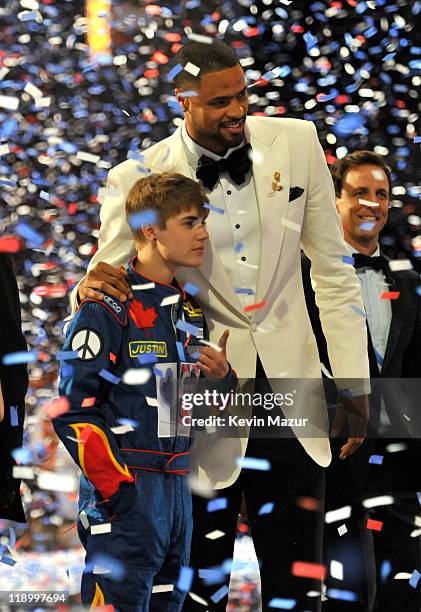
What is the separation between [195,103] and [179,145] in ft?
0.33

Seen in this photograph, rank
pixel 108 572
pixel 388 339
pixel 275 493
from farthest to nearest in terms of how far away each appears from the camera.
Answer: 1. pixel 388 339
2. pixel 275 493
3. pixel 108 572

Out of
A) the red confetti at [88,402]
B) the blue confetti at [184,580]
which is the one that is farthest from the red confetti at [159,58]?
the blue confetti at [184,580]

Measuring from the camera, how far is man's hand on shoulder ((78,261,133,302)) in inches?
84.7

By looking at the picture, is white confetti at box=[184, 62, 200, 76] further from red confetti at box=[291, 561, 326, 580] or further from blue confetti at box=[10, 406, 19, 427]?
red confetti at box=[291, 561, 326, 580]

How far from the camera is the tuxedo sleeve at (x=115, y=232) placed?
2275 millimetres

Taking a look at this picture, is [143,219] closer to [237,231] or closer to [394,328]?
[237,231]

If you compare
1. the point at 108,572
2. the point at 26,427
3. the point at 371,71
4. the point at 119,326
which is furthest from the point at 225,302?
the point at 26,427

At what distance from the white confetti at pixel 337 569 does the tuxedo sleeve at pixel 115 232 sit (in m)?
0.87

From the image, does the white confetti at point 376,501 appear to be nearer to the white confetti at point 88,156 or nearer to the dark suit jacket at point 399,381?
the dark suit jacket at point 399,381

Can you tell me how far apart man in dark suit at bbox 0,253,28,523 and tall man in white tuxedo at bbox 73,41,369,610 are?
17 cm

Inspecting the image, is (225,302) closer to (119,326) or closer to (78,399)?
(119,326)

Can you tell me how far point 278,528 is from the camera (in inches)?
87.4

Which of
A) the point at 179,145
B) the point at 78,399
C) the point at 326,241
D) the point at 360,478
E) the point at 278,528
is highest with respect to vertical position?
the point at 179,145

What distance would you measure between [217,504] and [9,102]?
4.20 feet
